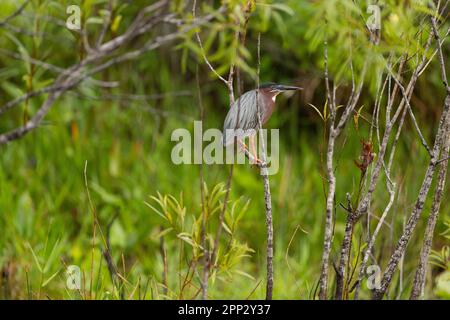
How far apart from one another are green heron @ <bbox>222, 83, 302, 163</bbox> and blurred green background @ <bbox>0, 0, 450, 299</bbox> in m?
0.84

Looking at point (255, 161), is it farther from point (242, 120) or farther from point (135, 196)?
point (135, 196)

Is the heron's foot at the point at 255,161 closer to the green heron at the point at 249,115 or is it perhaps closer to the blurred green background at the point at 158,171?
the green heron at the point at 249,115

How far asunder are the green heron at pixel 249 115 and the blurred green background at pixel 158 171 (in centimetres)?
84

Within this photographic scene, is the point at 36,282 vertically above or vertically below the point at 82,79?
below

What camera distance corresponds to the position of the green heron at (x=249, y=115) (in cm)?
207

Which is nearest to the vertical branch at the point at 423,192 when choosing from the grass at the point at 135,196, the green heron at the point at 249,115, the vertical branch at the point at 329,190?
the vertical branch at the point at 329,190

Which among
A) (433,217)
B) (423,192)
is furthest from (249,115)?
(433,217)

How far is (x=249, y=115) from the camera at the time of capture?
2.10 meters

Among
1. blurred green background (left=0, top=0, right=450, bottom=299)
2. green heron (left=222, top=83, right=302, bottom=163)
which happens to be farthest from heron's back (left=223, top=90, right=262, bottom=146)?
blurred green background (left=0, top=0, right=450, bottom=299)

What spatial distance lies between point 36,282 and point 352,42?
202cm

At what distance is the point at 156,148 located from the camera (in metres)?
4.57

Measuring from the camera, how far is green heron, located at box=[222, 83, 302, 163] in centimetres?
207
